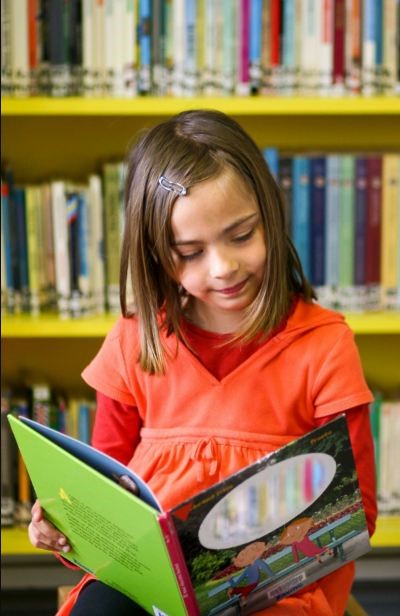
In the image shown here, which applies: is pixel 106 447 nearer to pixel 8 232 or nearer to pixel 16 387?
pixel 8 232

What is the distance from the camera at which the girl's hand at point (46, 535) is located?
1.10m

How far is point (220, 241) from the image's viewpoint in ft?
3.59

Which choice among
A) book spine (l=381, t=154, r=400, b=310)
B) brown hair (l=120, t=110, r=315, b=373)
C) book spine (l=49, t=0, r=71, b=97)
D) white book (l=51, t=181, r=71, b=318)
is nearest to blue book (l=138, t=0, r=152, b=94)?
book spine (l=49, t=0, r=71, b=97)

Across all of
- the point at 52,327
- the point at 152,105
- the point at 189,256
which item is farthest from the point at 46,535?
the point at 152,105

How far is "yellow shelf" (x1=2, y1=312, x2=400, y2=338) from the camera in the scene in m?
1.76

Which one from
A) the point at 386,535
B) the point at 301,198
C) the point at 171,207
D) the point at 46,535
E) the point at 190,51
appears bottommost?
the point at 386,535

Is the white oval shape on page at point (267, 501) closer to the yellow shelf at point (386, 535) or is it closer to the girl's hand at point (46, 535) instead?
the girl's hand at point (46, 535)

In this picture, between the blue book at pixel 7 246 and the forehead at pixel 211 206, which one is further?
the blue book at pixel 7 246

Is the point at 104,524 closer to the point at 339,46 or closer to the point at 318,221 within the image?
the point at 318,221

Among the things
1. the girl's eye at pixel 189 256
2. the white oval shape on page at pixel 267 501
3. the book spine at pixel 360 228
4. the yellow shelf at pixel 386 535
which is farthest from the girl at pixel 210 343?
the yellow shelf at pixel 386 535

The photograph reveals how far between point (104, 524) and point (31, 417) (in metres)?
0.93

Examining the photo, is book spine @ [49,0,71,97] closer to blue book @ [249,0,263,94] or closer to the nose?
blue book @ [249,0,263,94]

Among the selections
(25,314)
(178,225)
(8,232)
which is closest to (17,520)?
(25,314)

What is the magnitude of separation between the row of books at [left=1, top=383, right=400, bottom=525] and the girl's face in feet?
2.63
